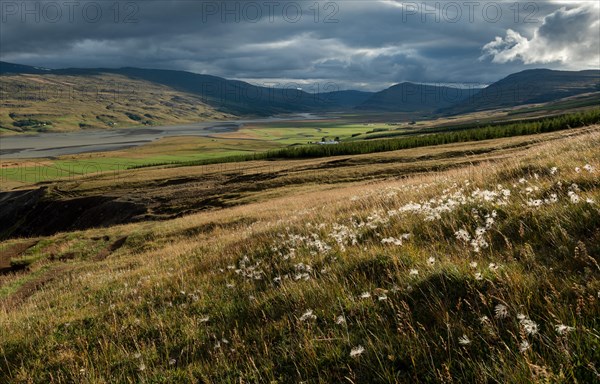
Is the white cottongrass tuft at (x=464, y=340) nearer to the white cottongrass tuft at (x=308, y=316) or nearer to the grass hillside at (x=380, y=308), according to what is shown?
the grass hillside at (x=380, y=308)

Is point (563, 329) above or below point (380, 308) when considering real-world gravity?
above

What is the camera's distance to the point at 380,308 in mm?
5070

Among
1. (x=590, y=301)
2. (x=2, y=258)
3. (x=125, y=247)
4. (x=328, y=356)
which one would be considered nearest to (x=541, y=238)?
(x=590, y=301)

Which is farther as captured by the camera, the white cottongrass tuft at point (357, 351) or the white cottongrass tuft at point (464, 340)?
the white cottongrass tuft at point (357, 351)

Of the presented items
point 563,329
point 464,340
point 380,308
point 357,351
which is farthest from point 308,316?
point 563,329

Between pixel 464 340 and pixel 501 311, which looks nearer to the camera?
pixel 464 340

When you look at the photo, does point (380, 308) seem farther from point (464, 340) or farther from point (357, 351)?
point (464, 340)

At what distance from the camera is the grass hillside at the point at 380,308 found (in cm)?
378

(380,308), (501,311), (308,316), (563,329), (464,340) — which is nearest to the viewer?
(563,329)

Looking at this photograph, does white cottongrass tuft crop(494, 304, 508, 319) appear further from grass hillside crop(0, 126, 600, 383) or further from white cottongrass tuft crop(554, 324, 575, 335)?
white cottongrass tuft crop(554, 324, 575, 335)

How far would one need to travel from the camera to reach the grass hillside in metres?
3.78

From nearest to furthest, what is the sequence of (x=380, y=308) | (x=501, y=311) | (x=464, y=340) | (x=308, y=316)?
1. (x=464, y=340)
2. (x=501, y=311)
3. (x=380, y=308)
4. (x=308, y=316)

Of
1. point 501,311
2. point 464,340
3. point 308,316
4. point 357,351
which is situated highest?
point 501,311

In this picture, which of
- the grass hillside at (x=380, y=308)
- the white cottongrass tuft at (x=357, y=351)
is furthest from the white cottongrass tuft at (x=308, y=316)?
the white cottongrass tuft at (x=357, y=351)
